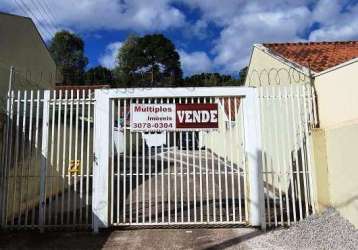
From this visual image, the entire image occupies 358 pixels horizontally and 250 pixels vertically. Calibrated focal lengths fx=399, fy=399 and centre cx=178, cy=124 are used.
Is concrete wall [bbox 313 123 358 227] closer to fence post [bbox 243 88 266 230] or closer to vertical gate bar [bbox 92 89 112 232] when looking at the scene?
fence post [bbox 243 88 266 230]

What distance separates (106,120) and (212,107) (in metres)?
1.99

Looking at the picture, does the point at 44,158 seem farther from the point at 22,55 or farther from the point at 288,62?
the point at 288,62

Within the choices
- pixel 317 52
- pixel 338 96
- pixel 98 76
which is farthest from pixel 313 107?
pixel 98 76

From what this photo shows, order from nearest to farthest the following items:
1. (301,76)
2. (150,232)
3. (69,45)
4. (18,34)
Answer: (150,232), (301,76), (18,34), (69,45)

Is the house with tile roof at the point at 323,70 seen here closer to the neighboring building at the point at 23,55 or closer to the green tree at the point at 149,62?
the neighboring building at the point at 23,55

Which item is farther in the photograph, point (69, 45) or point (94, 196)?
point (69, 45)

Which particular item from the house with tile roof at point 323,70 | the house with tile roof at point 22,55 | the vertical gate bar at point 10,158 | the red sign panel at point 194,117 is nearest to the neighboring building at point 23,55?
the house with tile roof at point 22,55

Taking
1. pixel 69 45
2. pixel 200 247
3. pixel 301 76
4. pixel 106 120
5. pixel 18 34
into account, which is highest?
pixel 69 45

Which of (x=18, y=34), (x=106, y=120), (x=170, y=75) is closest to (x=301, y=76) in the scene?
(x=106, y=120)

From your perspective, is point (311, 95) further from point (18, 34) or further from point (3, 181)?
point (18, 34)

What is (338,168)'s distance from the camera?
22.5 feet

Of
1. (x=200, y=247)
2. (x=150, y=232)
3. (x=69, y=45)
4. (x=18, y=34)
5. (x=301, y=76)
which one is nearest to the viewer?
(x=200, y=247)

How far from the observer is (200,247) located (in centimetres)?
618

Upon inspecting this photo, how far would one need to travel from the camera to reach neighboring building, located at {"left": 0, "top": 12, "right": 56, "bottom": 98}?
31.5 ft
